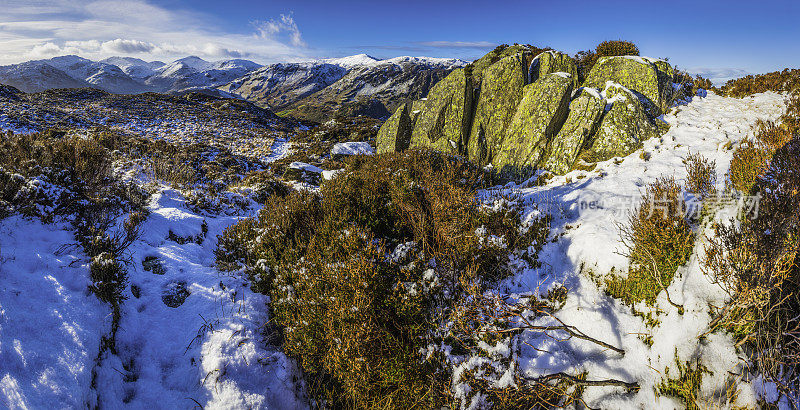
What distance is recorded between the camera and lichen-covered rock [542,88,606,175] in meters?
9.50

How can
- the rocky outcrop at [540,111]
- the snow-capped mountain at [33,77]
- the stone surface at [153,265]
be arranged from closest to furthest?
the stone surface at [153,265]
the rocky outcrop at [540,111]
the snow-capped mountain at [33,77]

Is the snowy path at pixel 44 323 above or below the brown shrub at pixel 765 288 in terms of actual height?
below

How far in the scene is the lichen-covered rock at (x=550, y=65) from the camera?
38.2ft

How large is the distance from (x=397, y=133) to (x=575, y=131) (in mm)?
7925

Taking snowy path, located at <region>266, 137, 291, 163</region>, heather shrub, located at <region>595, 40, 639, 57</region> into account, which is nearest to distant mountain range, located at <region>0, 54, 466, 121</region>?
snowy path, located at <region>266, 137, 291, 163</region>

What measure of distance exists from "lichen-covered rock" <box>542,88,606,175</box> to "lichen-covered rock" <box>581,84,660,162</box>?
1.03ft

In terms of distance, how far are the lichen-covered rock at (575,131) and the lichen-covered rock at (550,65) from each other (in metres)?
2.07

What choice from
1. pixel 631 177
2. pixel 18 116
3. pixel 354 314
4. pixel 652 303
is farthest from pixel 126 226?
pixel 18 116

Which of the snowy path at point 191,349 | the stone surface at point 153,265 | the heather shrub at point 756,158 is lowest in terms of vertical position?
the snowy path at point 191,349

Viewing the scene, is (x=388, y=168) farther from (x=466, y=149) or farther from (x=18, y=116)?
(x=18, y=116)

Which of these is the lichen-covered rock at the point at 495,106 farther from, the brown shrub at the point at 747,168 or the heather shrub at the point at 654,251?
the heather shrub at the point at 654,251

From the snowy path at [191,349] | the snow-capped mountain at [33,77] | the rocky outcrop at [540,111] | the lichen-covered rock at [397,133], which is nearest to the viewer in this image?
the snowy path at [191,349]

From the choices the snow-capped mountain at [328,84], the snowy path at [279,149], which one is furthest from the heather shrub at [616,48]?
the snow-capped mountain at [328,84]

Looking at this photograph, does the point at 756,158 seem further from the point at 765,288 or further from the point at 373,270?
the point at 373,270
